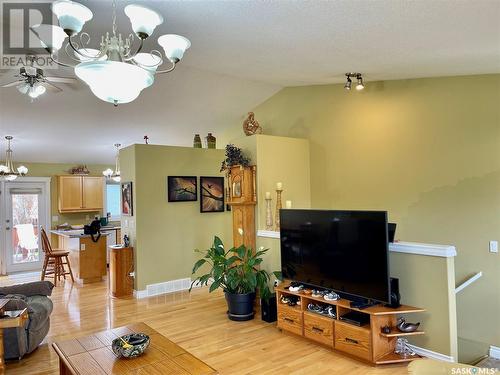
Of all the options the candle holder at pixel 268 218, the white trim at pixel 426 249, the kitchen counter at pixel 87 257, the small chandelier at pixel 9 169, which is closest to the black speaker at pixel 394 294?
the white trim at pixel 426 249

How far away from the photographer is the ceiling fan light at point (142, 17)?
75.1 inches

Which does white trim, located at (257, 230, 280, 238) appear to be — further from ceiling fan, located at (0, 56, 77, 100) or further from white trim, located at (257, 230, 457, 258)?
ceiling fan, located at (0, 56, 77, 100)

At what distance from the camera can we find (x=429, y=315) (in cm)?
311

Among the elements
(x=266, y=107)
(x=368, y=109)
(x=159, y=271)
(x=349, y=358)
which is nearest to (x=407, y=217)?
(x=368, y=109)

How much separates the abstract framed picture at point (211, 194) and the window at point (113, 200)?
12.2 ft

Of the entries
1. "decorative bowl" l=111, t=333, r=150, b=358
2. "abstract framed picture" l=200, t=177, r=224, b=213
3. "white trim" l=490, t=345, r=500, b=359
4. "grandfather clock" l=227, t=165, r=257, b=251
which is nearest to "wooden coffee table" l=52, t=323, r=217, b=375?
"decorative bowl" l=111, t=333, r=150, b=358

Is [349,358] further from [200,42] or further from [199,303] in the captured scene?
[200,42]

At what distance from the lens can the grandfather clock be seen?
4.93 m

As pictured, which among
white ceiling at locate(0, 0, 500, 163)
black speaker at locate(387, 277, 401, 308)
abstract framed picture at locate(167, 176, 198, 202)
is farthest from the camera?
abstract framed picture at locate(167, 176, 198, 202)

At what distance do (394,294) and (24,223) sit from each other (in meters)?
7.63

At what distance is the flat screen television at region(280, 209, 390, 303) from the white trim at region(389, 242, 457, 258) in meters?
0.37

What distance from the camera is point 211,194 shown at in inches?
245

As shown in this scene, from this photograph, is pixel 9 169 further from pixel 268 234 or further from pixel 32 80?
pixel 268 234

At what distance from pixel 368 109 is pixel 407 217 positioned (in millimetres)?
1588
